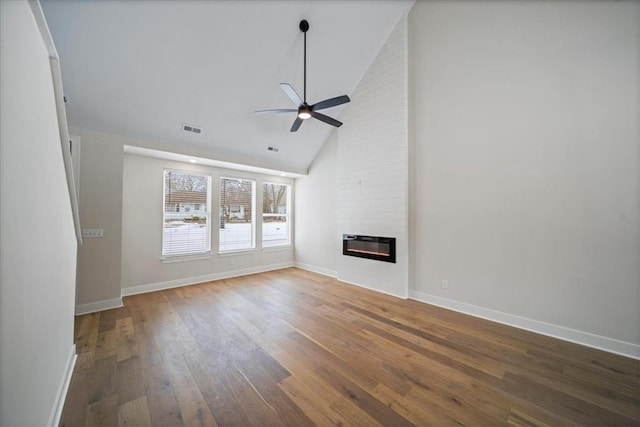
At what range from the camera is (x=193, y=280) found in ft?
15.6

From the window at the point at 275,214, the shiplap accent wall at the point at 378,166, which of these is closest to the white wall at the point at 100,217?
the window at the point at 275,214

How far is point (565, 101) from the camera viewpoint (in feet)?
8.87

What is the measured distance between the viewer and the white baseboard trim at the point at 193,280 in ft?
13.5

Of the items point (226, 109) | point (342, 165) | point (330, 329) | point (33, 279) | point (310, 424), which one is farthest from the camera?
point (342, 165)

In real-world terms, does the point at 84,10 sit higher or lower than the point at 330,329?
higher

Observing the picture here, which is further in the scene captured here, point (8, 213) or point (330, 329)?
point (330, 329)

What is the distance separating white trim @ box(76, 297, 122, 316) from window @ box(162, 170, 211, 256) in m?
1.11

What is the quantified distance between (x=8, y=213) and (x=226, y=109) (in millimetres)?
3541

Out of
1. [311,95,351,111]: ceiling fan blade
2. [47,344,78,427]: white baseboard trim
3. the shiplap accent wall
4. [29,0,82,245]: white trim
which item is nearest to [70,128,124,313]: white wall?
[47,344,78,427]: white baseboard trim

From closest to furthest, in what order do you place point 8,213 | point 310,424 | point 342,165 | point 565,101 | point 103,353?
1. point 8,213
2. point 310,424
3. point 103,353
4. point 565,101
5. point 342,165

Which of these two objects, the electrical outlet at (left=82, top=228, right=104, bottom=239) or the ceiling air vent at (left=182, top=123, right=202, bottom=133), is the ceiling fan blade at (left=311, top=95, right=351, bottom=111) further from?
the electrical outlet at (left=82, top=228, right=104, bottom=239)

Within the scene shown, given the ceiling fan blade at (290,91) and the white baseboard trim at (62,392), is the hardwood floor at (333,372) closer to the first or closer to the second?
the white baseboard trim at (62,392)

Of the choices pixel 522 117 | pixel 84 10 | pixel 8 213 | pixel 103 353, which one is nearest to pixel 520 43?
pixel 522 117

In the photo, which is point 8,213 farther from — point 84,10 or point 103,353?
point 84,10
